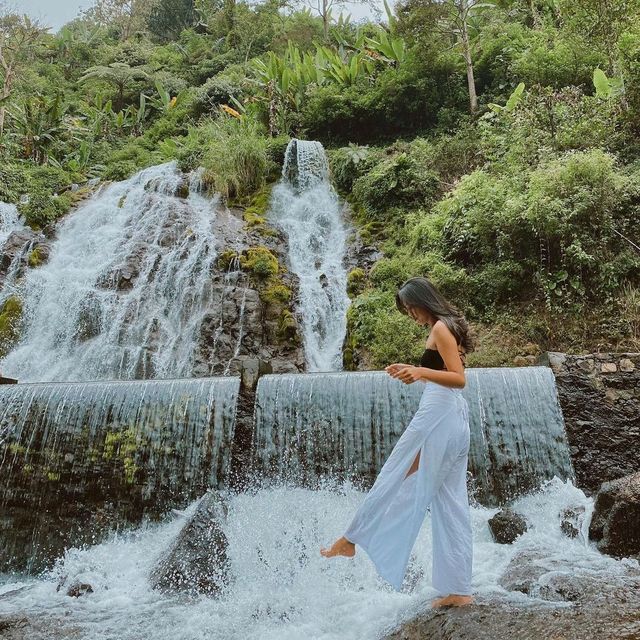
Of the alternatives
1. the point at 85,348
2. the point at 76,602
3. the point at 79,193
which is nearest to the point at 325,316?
the point at 85,348

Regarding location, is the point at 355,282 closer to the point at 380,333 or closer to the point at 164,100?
the point at 380,333

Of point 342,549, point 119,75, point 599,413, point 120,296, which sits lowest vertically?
point 342,549

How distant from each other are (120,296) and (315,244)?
484 centimetres

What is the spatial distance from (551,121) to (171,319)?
907 centimetres

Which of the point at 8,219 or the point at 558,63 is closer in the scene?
the point at 8,219

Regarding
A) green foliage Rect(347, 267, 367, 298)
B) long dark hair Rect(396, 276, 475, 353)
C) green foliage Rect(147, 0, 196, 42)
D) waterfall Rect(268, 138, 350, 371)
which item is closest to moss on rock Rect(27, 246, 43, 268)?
waterfall Rect(268, 138, 350, 371)

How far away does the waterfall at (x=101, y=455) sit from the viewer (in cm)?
637

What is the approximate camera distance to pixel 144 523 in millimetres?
6316

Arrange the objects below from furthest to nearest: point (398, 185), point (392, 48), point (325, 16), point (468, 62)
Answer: point (325, 16), point (392, 48), point (468, 62), point (398, 185)

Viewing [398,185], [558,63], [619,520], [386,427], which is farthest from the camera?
[558,63]

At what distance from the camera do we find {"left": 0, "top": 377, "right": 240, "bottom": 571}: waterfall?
20.9 ft

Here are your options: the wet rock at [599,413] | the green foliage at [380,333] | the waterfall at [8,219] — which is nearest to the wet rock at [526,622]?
the wet rock at [599,413]

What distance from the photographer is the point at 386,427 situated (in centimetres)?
639

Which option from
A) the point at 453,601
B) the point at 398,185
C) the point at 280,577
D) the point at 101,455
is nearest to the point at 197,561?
the point at 280,577
